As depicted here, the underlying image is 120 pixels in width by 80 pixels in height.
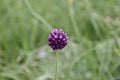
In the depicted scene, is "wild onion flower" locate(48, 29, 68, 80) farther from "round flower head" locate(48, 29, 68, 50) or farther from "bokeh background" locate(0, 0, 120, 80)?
"bokeh background" locate(0, 0, 120, 80)

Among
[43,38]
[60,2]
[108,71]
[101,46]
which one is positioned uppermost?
[60,2]

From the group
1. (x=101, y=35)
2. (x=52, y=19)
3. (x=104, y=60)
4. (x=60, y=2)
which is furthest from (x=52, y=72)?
(x=60, y=2)

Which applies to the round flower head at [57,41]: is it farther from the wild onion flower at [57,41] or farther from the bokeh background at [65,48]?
the bokeh background at [65,48]

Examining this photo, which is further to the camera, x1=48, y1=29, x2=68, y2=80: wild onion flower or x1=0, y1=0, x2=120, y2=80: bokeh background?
x1=0, y1=0, x2=120, y2=80: bokeh background

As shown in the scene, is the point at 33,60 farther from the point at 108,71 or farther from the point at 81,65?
the point at 108,71

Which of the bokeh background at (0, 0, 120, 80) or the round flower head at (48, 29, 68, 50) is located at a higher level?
the bokeh background at (0, 0, 120, 80)

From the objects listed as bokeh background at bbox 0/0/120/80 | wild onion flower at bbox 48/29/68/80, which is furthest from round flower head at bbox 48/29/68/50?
bokeh background at bbox 0/0/120/80

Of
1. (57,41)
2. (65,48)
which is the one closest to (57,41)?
(57,41)

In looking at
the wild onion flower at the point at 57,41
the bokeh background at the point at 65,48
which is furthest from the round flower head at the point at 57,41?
the bokeh background at the point at 65,48

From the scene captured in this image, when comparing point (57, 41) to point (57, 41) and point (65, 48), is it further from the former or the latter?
point (65, 48)
